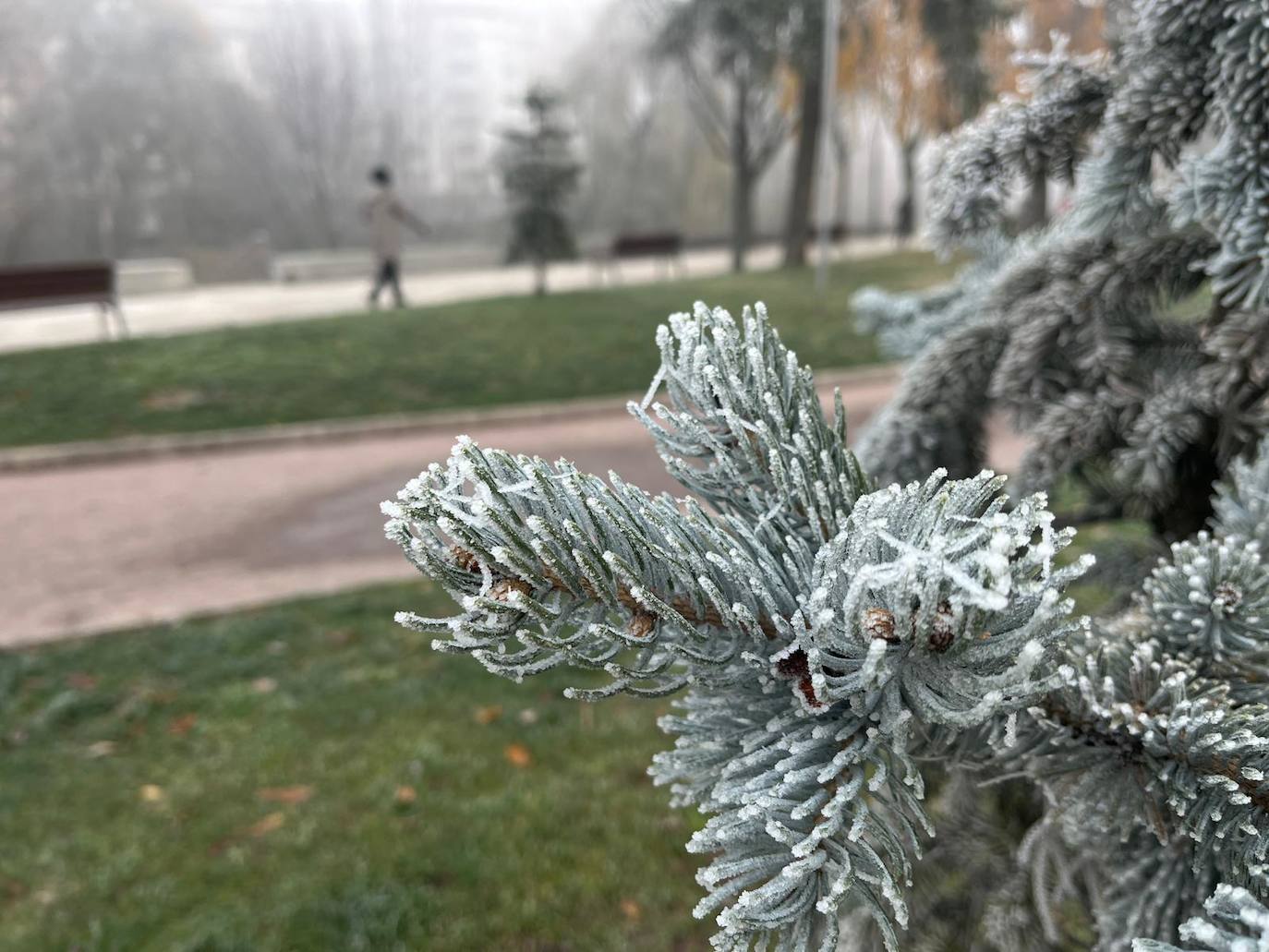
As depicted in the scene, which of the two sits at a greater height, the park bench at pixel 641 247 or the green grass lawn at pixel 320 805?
the park bench at pixel 641 247

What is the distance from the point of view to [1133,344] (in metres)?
1.47

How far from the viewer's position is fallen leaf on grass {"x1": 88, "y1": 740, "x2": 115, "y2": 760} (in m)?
3.92

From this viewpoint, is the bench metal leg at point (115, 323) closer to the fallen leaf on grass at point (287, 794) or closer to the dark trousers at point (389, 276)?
the dark trousers at point (389, 276)

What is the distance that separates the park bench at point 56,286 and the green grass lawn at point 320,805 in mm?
8705

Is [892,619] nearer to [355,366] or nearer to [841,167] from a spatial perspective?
[355,366]

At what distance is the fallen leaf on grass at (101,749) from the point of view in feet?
12.8

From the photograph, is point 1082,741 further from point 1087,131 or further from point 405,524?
point 1087,131

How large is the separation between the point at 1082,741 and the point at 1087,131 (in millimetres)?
936

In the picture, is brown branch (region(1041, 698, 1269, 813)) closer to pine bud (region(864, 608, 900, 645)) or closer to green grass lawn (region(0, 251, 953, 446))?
pine bud (region(864, 608, 900, 645))

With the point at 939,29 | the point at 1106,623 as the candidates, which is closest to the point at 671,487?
the point at 1106,623

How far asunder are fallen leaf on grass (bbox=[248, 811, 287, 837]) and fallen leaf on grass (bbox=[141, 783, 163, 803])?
49 cm

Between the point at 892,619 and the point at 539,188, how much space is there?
16.8 m

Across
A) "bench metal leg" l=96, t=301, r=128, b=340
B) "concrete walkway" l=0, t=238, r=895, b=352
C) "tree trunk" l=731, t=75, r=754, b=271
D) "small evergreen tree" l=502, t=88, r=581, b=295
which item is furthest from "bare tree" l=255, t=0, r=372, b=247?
"bench metal leg" l=96, t=301, r=128, b=340

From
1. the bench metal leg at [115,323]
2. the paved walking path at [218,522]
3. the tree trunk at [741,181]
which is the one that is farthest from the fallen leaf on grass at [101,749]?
the tree trunk at [741,181]
